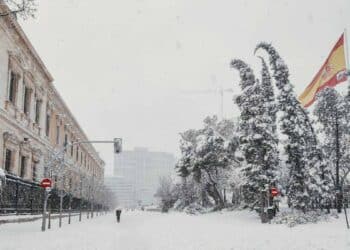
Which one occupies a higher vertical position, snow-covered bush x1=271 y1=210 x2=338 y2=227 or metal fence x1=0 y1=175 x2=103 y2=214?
metal fence x1=0 y1=175 x2=103 y2=214

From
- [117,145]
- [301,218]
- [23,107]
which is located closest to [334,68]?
[301,218]

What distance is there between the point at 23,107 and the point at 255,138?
15778mm

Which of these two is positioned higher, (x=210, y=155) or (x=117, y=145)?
(x=210, y=155)

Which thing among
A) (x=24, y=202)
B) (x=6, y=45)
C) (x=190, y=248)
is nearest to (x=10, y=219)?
(x=24, y=202)

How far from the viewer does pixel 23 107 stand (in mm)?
31562

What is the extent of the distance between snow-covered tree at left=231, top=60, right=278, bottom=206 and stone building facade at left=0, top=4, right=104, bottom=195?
Answer: 14046mm

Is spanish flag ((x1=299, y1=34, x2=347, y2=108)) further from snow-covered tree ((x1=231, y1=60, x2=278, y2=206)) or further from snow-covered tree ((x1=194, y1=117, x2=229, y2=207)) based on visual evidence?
snow-covered tree ((x1=194, y1=117, x2=229, y2=207))

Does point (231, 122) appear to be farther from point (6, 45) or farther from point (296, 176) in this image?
point (6, 45)

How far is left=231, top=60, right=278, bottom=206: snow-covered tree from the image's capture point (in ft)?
112

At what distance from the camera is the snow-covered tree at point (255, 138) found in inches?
1350

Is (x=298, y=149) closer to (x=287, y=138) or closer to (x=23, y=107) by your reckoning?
(x=287, y=138)

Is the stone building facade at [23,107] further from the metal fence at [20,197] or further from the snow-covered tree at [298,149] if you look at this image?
the snow-covered tree at [298,149]

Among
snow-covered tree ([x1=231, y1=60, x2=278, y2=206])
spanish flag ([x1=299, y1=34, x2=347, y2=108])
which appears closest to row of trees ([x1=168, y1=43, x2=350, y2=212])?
snow-covered tree ([x1=231, y1=60, x2=278, y2=206])

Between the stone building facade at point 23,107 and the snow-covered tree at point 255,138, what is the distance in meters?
14.0
